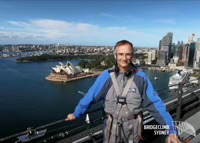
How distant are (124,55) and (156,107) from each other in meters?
0.16

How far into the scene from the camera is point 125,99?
21.8 inches

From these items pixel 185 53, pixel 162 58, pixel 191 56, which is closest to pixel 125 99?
pixel 191 56

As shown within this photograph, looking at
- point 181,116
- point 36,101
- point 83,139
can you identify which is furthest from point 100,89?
point 36,101

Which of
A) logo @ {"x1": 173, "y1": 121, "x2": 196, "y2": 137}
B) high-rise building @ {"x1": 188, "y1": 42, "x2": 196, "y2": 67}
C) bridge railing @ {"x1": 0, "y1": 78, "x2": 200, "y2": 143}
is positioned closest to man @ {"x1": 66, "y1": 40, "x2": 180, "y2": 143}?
bridge railing @ {"x1": 0, "y1": 78, "x2": 200, "y2": 143}

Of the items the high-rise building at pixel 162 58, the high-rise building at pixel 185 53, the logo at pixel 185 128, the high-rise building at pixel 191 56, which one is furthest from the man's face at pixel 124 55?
the high-rise building at pixel 185 53

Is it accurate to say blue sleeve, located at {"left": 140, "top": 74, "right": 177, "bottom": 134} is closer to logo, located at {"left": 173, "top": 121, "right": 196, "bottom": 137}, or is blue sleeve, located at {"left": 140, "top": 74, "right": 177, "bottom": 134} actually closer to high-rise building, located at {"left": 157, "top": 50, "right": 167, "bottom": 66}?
logo, located at {"left": 173, "top": 121, "right": 196, "bottom": 137}

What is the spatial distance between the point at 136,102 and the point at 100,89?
0.33ft

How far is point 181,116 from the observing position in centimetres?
124

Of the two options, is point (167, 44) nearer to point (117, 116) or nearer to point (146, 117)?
point (146, 117)

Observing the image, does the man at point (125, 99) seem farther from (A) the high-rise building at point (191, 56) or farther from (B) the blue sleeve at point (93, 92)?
(A) the high-rise building at point (191, 56)

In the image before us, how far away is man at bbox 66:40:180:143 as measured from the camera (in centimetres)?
56

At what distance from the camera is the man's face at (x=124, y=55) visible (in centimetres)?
56

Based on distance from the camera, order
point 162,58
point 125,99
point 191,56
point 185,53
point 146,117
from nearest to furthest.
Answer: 1. point 125,99
2. point 146,117
3. point 191,56
4. point 162,58
5. point 185,53

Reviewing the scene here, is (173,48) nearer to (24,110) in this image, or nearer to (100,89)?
(24,110)
